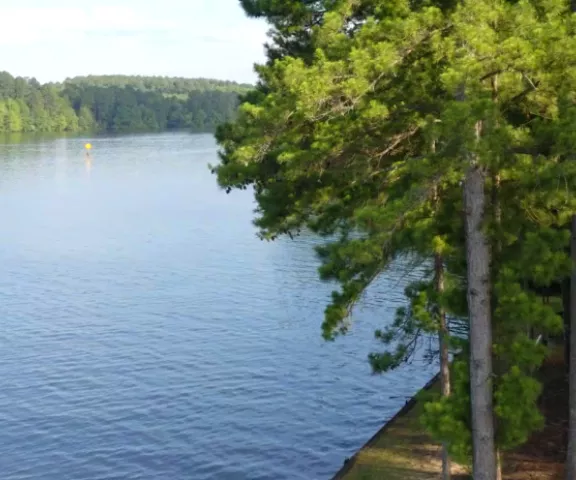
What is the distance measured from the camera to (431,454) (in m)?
18.1

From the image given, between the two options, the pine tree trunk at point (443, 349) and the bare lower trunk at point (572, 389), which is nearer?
the bare lower trunk at point (572, 389)

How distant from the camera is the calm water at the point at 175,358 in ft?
74.2

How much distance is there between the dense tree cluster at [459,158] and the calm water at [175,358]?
2.13 meters

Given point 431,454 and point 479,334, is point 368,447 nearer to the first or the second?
point 431,454

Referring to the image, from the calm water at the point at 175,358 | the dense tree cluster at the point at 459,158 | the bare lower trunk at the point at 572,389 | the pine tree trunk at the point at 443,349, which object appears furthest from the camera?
the calm water at the point at 175,358

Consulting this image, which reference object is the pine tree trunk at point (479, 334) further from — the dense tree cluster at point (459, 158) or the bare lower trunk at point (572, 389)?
the bare lower trunk at point (572, 389)

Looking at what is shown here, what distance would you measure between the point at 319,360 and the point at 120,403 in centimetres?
706

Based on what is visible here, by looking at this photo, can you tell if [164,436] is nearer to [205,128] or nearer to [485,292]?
[485,292]

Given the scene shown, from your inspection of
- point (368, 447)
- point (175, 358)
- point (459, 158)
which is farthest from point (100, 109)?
point (459, 158)

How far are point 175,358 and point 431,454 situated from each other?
13322 millimetres

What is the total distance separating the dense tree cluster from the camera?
10.7m

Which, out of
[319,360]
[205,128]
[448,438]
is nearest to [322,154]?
[448,438]

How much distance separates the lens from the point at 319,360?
29.0 meters

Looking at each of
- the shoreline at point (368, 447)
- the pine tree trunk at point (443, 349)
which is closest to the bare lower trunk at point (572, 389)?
the pine tree trunk at point (443, 349)
